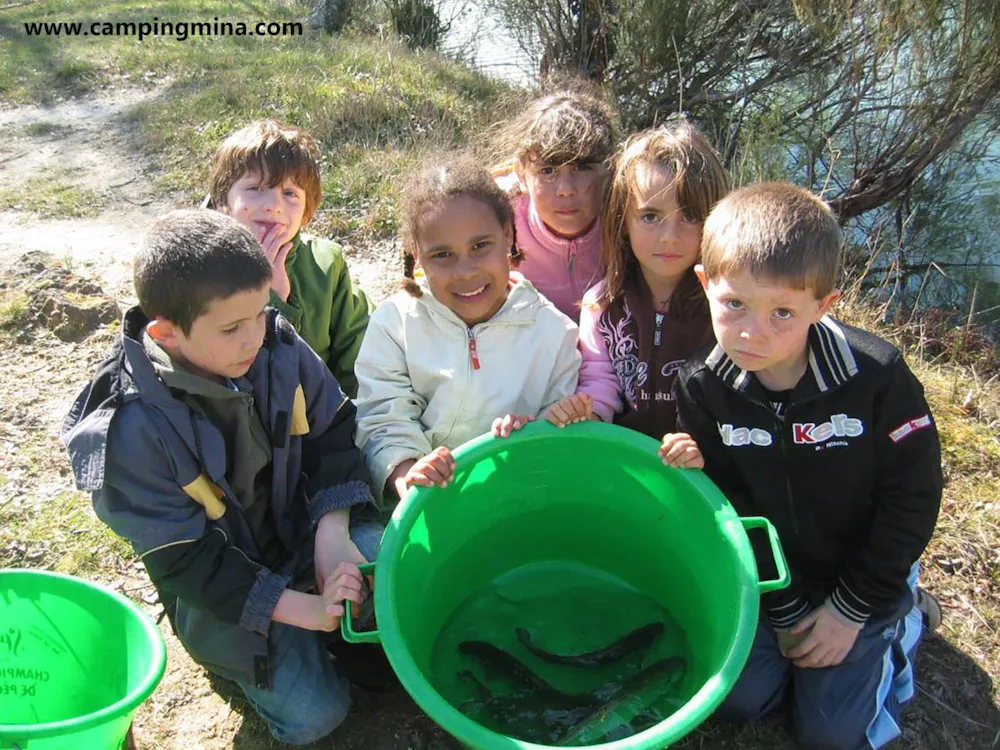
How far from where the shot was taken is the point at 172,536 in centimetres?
161

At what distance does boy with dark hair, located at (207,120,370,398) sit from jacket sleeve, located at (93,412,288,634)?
862 millimetres

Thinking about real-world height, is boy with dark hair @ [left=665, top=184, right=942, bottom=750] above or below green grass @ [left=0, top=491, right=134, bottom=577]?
above

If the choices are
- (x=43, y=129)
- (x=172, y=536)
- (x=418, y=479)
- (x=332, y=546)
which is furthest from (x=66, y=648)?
(x=43, y=129)

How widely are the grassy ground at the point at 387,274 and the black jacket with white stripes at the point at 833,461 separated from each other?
452mm

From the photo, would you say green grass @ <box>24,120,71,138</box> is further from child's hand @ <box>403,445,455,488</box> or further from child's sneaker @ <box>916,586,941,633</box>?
child's sneaker @ <box>916,586,941,633</box>

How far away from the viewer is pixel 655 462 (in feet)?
5.84

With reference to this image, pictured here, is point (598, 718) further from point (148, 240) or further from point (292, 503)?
point (148, 240)

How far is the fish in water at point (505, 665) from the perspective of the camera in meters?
1.88

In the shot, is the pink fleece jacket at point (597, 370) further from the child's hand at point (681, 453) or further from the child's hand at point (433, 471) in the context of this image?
the child's hand at point (433, 471)

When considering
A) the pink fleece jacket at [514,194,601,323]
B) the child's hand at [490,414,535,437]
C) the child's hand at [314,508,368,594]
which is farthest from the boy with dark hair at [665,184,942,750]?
the child's hand at [314,508,368,594]

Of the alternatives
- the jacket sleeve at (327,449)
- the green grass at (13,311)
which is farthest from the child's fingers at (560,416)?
the green grass at (13,311)

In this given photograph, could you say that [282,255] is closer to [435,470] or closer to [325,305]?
[325,305]

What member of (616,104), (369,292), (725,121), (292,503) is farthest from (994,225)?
(292,503)

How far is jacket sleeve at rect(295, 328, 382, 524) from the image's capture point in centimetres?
191
